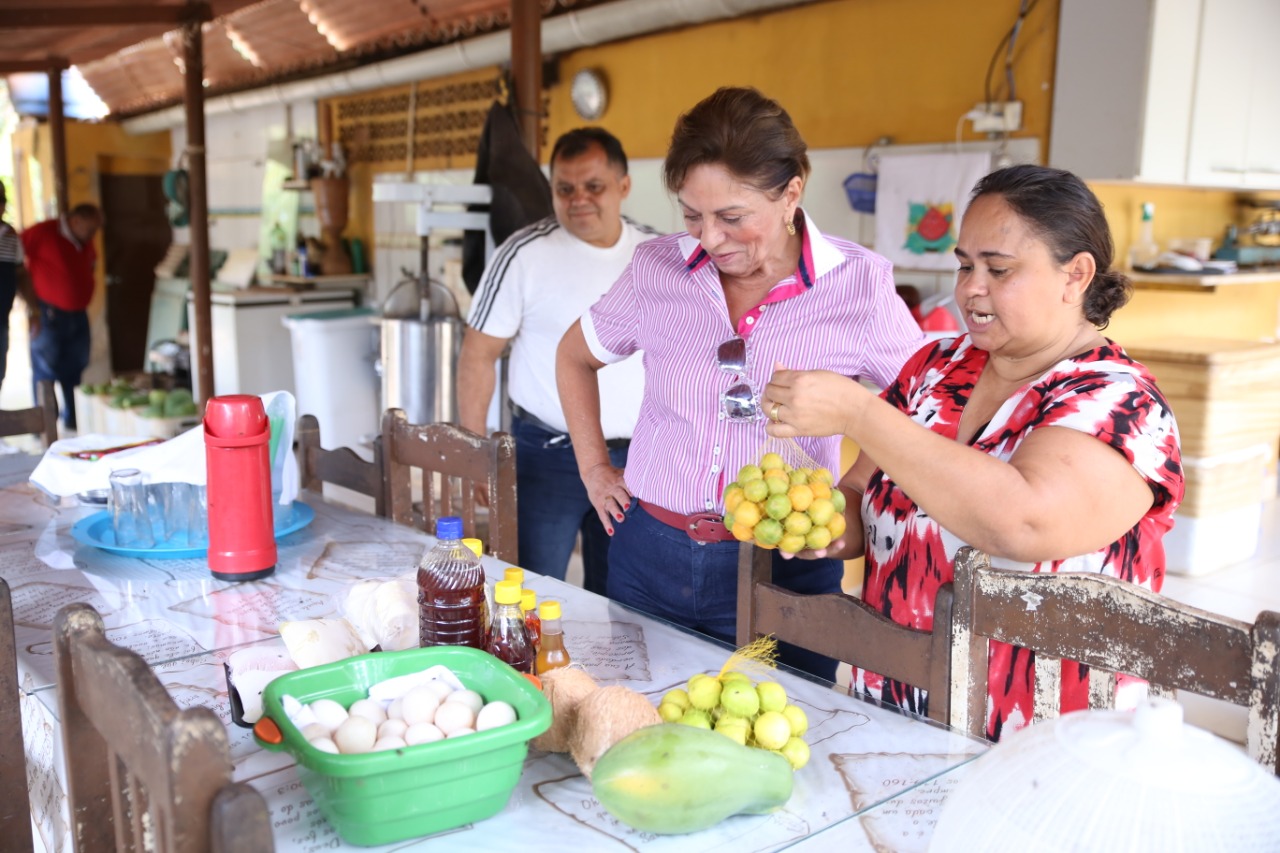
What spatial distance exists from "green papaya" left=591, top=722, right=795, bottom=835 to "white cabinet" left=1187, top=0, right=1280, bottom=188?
4.12 m

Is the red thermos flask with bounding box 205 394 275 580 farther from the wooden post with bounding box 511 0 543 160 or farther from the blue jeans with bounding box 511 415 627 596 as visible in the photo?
the wooden post with bounding box 511 0 543 160

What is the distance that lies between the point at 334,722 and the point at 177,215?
10.1 m

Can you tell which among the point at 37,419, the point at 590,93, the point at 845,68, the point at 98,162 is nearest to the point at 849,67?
the point at 845,68

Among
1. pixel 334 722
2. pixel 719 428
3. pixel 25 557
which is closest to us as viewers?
pixel 334 722

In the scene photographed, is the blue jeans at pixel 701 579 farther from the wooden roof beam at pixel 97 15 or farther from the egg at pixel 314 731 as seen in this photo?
the wooden roof beam at pixel 97 15

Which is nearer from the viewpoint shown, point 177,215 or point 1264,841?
point 1264,841

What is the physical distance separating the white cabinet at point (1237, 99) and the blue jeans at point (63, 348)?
7.05 meters

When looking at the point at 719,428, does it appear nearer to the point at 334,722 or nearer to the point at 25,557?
the point at 334,722

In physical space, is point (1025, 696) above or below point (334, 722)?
below

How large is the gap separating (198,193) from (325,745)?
6.46m

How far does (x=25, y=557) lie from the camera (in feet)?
7.14

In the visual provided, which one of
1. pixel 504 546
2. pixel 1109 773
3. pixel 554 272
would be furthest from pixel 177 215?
pixel 1109 773

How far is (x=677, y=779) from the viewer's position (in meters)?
1.08

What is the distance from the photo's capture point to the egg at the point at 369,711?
3.80ft
